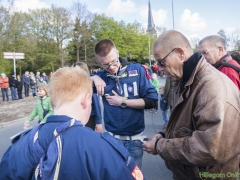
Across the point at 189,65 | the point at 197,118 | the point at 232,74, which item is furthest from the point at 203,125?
the point at 232,74

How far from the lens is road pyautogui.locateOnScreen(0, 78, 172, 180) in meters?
4.20

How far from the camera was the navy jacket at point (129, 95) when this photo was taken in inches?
109

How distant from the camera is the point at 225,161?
1.61m

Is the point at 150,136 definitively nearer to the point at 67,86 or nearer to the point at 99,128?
the point at 99,128

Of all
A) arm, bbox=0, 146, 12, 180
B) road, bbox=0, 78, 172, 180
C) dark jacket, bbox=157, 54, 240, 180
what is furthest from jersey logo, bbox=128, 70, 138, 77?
road, bbox=0, 78, 172, 180

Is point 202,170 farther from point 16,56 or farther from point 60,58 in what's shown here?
point 60,58

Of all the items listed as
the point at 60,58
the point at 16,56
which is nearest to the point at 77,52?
the point at 60,58

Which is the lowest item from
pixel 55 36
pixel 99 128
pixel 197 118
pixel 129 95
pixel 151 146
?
pixel 99 128

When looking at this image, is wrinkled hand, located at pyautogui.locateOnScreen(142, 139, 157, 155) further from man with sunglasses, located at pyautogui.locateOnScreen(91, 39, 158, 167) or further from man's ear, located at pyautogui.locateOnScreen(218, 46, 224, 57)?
man's ear, located at pyautogui.locateOnScreen(218, 46, 224, 57)

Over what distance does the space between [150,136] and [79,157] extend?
5176mm

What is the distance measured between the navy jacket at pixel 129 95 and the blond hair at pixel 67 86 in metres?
1.26

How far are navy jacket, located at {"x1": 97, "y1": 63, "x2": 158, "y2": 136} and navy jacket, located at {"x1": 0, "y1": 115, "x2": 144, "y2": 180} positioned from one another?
1401 millimetres

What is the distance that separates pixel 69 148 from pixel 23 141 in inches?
13.1

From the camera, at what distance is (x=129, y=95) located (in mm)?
2797
